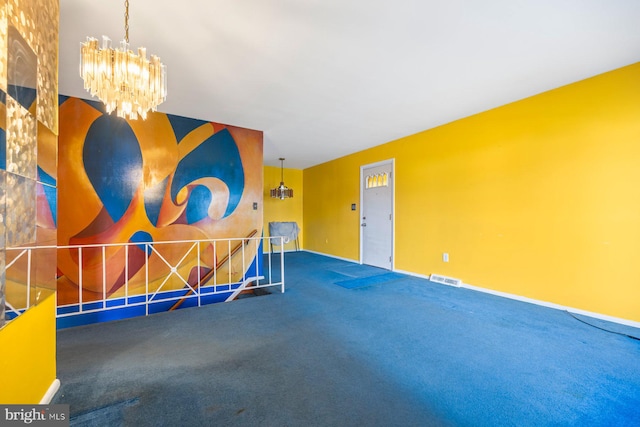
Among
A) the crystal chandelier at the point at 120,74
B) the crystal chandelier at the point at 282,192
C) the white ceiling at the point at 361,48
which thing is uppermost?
the white ceiling at the point at 361,48

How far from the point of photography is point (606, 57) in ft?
8.07

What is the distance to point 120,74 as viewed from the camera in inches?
64.6

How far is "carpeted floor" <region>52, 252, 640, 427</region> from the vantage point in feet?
4.81

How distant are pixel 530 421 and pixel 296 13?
2.98 meters

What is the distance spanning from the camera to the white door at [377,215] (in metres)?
5.24

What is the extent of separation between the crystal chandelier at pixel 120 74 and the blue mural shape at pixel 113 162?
2.20 m

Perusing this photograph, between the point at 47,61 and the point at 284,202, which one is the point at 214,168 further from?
the point at 284,202

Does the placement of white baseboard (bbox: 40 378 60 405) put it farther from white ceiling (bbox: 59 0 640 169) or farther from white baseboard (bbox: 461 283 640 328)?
white baseboard (bbox: 461 283 640 328)

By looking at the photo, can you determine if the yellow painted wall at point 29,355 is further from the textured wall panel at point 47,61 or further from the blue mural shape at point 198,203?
the blue mural shape at point 198,203

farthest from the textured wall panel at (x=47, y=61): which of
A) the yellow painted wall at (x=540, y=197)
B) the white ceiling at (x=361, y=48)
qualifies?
the yellow painted wall at (x=540, y=197)

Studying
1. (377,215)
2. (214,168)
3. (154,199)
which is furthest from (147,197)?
(377,215)

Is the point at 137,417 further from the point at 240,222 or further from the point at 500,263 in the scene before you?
the point at 500,263

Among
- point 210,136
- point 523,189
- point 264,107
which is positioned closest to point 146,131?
point 210,136

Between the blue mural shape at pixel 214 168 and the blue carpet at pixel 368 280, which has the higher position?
the blue mural shape at pixel 214 168
